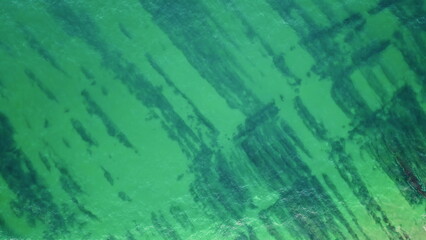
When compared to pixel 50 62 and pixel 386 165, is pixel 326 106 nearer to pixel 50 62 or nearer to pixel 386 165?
pixel 386 165

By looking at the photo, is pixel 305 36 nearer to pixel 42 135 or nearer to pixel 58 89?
pixel 58 89

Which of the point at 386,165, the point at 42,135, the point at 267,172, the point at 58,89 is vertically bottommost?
the point at 386,165

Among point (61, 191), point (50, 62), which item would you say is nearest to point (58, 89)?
point (50, 62)

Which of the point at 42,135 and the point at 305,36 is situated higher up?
the point at 42,135

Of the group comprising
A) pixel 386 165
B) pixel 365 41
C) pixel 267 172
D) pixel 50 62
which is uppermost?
pixel 50 62

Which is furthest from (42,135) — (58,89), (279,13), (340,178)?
(340,178)

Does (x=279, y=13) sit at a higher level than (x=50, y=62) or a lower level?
lower
